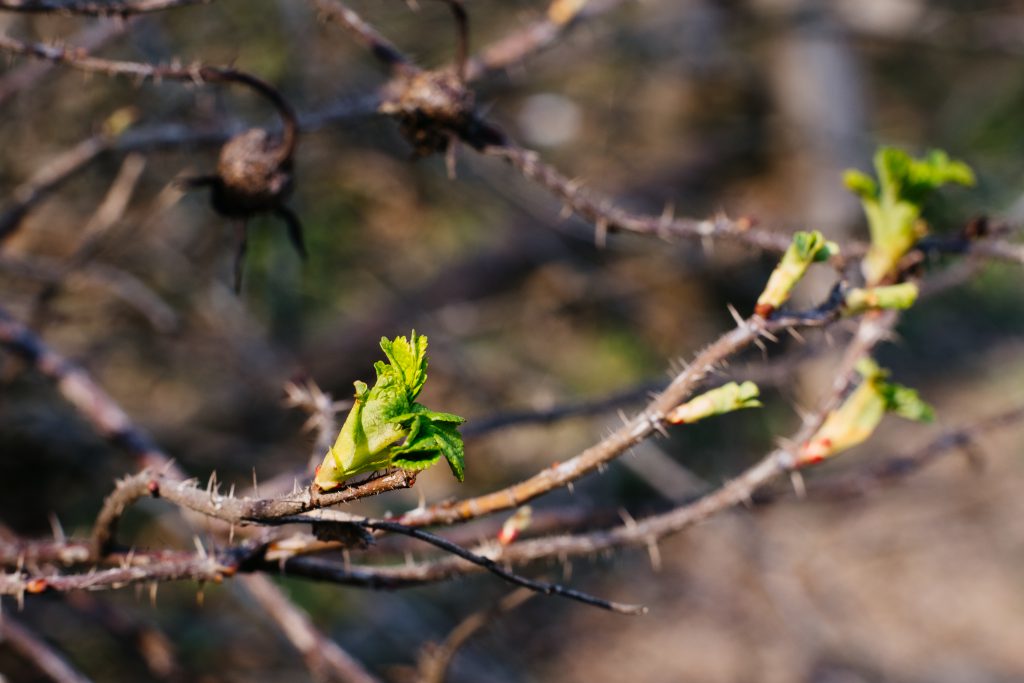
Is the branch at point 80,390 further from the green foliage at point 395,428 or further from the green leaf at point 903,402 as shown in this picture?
the green leaf at point 903,402

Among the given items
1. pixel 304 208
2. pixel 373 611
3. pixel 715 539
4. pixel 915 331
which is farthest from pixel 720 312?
pixel 373 611

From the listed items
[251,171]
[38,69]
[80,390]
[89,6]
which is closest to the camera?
[89,6]

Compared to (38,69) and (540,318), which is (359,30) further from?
(540,318)

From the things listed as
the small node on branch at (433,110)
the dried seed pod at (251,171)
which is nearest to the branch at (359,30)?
the small node on branch at (433,110)

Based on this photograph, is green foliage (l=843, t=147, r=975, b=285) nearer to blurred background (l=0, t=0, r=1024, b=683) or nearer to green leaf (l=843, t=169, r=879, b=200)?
green leaf (l=843, t=169, r=879, b=200)

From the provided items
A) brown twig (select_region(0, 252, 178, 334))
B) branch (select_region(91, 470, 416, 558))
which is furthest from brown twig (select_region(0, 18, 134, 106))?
branch (select_region(91, 470, 416, 558))

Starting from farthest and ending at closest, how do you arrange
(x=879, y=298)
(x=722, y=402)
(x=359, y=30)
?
(x=359, y=30)
(x=879, y=298)
(x=722, y=402)

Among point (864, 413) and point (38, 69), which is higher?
point (38, 69)

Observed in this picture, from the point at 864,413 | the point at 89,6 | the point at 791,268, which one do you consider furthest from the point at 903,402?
the point at 89,6
